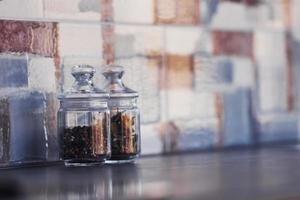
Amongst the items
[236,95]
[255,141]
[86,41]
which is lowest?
[255,141]

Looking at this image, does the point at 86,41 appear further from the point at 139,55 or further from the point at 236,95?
the point at 236,95

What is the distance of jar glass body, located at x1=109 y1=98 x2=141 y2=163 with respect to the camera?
1445 millimetres

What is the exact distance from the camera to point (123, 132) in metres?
1.45

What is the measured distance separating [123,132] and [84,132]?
11 centimetres

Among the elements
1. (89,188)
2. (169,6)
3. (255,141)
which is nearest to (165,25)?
(169,6)

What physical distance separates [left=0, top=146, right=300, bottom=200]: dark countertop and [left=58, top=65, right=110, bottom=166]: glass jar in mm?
31

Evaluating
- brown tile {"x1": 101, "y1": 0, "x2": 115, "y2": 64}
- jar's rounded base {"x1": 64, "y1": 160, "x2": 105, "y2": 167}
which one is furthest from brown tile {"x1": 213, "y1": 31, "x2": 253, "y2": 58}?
jar's rounded base {"x1": 64, "y1": 160, "x2": 105, "y2": 167}

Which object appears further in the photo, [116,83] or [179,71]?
[179,71]

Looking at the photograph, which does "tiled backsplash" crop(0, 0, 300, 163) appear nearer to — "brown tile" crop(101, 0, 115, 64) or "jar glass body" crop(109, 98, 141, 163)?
"brown tile" crop(101, 0, 115, 64)

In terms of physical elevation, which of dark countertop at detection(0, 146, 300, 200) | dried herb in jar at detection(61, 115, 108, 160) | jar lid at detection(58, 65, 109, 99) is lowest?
dark countertop at detection(0, 146, 300, 200)

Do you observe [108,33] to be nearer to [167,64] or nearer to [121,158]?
[167,64]

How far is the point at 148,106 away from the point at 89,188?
0.64 meters

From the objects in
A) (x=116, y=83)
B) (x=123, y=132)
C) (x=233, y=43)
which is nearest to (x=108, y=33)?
(x=116, y=83)

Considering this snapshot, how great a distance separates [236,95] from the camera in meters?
1.89
